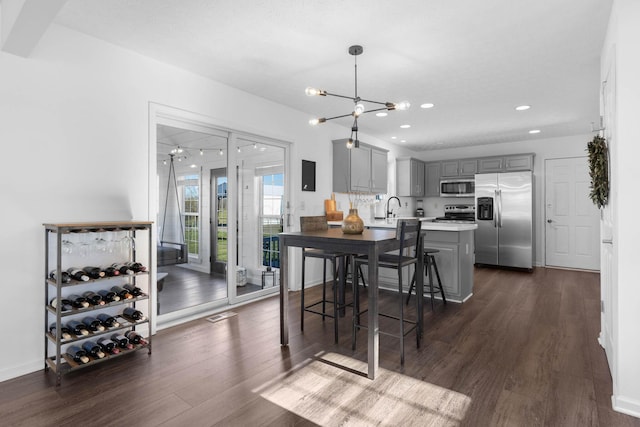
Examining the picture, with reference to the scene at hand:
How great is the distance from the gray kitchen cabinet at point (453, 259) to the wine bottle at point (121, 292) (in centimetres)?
334

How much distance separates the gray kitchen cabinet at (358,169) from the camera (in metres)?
5.32

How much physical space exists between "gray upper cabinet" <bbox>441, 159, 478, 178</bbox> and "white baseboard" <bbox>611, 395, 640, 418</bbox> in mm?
5612

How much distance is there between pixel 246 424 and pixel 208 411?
0.28m

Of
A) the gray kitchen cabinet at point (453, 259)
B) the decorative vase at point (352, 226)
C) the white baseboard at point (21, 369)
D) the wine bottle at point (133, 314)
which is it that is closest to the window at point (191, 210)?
the wine bottle at point (133, 314)

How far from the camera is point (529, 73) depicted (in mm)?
3438

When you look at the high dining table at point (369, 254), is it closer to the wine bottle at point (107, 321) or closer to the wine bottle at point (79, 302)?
the wine bottle at point (107, 321)

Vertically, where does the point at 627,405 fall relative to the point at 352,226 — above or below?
below

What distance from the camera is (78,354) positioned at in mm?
2422

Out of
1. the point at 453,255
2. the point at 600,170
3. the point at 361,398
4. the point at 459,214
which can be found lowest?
the point at 361,398

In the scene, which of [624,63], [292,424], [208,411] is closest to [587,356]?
[624,63]

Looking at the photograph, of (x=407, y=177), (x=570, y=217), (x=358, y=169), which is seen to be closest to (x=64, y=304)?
(x=358, y=169)

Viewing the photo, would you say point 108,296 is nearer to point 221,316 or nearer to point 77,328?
point 77,328

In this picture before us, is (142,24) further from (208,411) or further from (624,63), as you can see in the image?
(624,63)

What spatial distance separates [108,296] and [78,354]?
425mm
